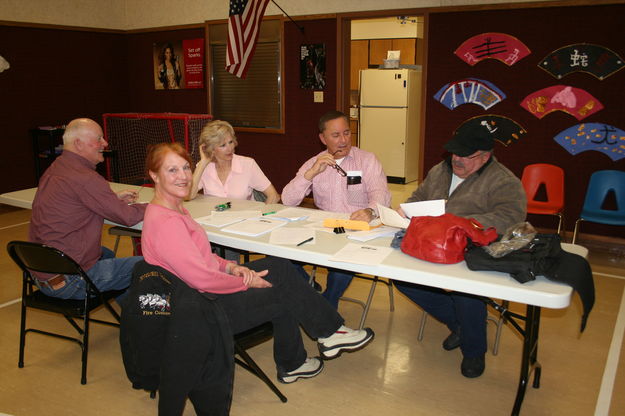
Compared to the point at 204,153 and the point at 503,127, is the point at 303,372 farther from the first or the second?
the point at 503,127

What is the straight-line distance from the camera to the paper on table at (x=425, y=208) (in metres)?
2.54

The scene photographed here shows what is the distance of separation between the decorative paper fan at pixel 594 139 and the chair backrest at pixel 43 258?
446 centimetres

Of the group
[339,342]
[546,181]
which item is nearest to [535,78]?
[546,181]

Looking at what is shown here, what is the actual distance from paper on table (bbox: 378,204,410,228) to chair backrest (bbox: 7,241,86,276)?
147 centimetres

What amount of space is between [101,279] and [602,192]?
423cm

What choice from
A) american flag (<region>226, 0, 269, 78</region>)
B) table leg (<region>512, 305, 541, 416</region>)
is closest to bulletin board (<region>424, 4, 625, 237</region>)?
american flag (<region>226, 0, 269, 78</region>)

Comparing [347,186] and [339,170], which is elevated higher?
[339,170]

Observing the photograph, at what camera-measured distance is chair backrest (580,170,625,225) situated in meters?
4.57

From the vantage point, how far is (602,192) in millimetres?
4734

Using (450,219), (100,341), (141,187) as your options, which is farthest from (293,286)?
(141,187)

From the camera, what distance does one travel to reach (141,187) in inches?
161

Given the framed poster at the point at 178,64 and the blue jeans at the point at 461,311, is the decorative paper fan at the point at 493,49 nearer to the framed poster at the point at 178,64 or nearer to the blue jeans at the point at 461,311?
the blue jeans at the point at 461,311

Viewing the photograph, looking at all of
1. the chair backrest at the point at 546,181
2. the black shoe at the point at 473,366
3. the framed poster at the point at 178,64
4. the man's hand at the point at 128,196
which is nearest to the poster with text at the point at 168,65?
the framed poster at the point at 178,64

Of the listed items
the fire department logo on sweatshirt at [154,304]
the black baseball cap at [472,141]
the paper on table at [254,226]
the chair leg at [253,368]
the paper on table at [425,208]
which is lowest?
the chair leg at [253,368]
